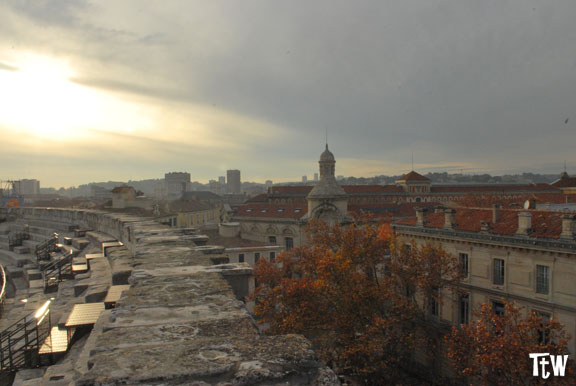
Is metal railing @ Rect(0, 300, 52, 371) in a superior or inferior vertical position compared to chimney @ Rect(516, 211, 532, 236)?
inferior

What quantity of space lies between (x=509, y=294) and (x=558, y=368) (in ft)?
23.6

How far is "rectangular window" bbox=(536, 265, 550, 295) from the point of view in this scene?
19328 millimetres

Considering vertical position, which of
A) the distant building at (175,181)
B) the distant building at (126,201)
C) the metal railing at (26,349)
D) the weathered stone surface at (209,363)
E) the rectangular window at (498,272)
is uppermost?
the distant building at (175,181)

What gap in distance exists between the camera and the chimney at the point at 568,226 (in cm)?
1841

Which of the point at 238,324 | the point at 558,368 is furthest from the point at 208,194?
the point at 238,324

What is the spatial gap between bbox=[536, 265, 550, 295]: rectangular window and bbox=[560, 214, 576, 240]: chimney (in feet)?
6.24

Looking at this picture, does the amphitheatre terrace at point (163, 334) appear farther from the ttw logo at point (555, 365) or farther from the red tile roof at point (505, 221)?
the red tile roof at point (505, 221)

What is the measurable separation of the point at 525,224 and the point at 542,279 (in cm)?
287

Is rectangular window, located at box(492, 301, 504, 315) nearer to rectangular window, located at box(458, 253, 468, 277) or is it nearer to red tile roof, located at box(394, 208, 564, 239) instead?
rectangular window, located at box(458, 253, 468, 277)

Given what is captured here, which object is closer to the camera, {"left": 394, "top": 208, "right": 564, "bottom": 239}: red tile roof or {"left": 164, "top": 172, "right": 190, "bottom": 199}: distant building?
{"left": 394, "top": 208, "right": 564, "bottom": 239}: red tile roof

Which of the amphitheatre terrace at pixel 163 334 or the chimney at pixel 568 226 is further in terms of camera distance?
the chimney at pixel 568 226

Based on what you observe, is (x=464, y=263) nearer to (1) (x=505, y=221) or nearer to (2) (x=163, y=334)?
(1) (x=505, y=221)

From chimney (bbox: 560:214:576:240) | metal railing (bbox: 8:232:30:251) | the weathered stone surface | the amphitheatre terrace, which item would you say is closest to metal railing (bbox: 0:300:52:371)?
the amphitheatre terrace

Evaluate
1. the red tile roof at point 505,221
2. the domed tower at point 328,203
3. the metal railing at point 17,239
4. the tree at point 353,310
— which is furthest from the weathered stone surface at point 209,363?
the domed tower at point 328,203
